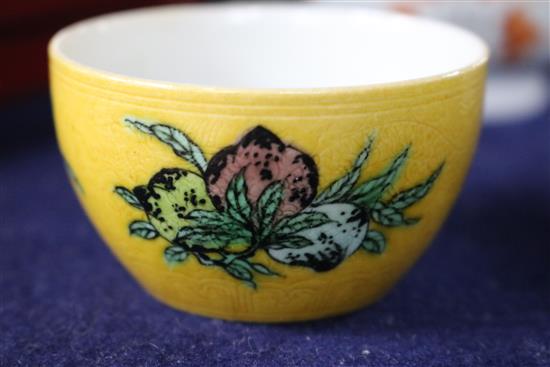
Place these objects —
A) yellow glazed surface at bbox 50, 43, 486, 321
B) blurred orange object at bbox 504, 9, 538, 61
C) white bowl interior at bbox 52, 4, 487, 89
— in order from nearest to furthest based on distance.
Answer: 1. yellow glazed surface at bbox 50, 43, 486, 321
2. white bowl interior at bbox 52, 4, 487, 89
3. blurred orange object at bbox 504, 9, 538, 61

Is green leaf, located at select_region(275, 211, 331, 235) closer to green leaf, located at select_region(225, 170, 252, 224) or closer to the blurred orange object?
green leaf, located at select_region(225, 170, 252, 224)

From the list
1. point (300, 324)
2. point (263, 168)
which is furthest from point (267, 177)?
point (300, 324)

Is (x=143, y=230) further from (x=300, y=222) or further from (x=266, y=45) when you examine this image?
(x=266, y=45)

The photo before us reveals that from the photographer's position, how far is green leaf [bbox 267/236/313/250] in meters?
0.50

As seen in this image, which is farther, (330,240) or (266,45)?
(266,45)

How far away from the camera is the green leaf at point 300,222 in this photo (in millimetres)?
493

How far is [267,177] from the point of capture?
48cm

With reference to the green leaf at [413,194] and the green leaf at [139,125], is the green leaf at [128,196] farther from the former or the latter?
the green leaf at [413,194]

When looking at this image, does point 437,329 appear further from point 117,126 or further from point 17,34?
point 17,34

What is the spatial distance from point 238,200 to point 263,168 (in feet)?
0.09

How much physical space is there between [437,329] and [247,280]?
0.47 ft

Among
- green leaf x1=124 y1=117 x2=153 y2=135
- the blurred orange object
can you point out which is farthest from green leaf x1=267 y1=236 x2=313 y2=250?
the blurred orange object

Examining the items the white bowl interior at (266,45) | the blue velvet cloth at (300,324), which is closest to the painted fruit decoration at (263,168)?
the blue velvet cloth at (300,324)

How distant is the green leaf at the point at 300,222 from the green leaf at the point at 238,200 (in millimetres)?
22
